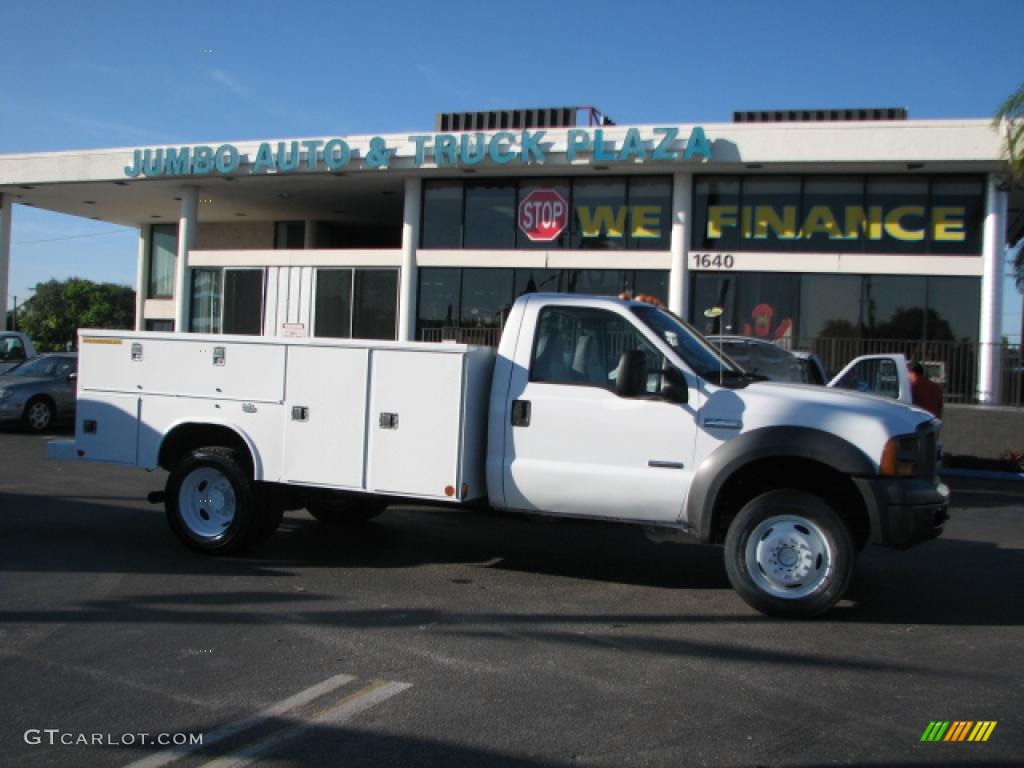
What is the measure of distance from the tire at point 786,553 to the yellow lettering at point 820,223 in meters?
15.1

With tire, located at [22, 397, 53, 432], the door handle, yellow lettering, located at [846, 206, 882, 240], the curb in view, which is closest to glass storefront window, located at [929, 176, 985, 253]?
yellow lettering, located at [846, 206, 882, 240]

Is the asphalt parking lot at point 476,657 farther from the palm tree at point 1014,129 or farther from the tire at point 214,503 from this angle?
the palm tree at point 1014,129

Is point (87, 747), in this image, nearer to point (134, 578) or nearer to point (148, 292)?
point (134, 578)

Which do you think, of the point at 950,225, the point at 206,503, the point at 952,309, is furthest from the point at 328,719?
the point at 950,225

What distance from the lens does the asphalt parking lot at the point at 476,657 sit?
397 cm

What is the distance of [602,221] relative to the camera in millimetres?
21219

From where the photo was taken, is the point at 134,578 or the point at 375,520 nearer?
the point at 134,578

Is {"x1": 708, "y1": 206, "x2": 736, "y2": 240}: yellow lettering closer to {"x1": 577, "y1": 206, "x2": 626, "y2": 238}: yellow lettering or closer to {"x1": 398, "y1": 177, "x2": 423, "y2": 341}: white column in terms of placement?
{"x1": 577, "y1": 206, "x2": 626, "y2": 238}: yellow lettering

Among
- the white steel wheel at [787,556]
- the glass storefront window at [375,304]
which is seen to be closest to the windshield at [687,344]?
the white steel wheel at [787,556]

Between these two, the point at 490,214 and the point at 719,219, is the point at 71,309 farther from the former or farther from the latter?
the point at 719,219

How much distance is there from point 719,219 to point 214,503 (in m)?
15.5

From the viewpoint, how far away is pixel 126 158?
23766mm

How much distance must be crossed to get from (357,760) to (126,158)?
76.3 ft

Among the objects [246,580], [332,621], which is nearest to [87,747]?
[332,621]
